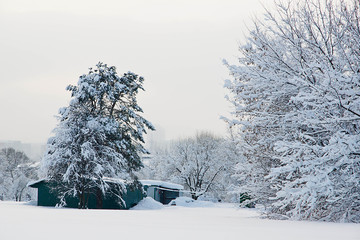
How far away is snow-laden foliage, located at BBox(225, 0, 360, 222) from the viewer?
925 centimetres

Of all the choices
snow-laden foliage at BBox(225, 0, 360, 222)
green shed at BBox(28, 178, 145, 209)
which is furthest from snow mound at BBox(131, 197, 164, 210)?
snow-laden foliage at BBox(225, 0, 360, 222)

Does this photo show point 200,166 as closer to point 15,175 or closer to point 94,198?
point 94,198

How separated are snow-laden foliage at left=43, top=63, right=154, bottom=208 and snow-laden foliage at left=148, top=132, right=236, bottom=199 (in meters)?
28.8

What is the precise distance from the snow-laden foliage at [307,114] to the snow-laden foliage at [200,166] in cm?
4456

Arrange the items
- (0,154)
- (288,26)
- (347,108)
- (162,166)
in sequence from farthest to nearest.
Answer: (0,154)
(162,166)
(288,26)
(347,108)

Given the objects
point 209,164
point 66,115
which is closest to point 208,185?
point 209,164

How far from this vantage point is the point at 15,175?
69.4m

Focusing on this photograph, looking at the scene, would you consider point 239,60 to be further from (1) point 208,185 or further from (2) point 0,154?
(2) point 0,154

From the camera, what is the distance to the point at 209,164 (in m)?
59.9

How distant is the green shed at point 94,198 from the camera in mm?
32594

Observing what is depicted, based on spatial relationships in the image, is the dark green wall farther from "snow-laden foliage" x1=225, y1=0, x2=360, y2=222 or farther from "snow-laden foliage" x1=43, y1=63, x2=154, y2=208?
"snow-laden foliage" x1=225, y1=0, x2=360, y2=222

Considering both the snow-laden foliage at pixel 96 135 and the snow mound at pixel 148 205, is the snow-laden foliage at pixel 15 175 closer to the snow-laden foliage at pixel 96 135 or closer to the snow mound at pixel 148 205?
the snow mound at pixel 148 205

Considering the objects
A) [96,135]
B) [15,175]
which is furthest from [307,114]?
[15,175]

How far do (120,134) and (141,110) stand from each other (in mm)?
2955
